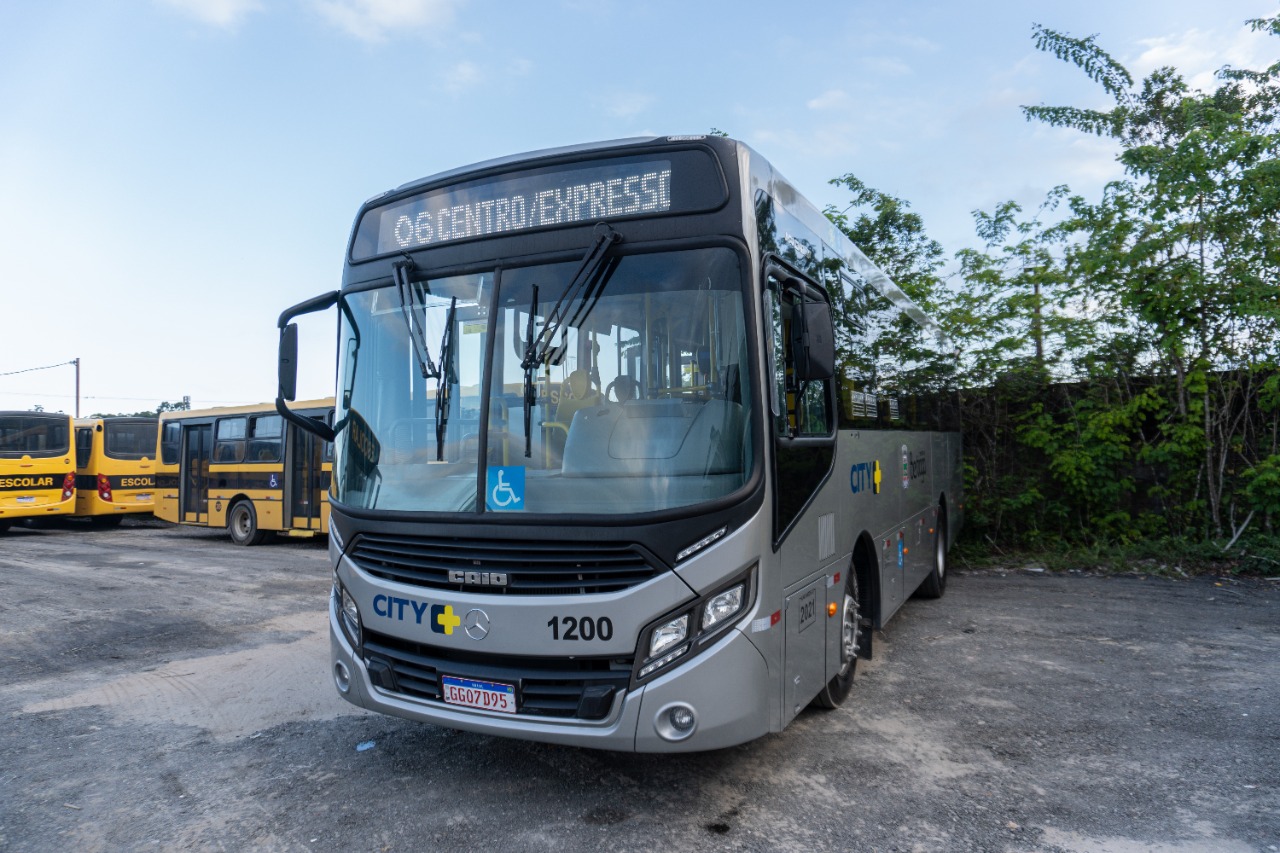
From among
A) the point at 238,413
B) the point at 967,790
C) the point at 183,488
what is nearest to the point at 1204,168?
the point at 967,790

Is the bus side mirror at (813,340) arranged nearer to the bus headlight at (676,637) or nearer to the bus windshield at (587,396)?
the bus windshield at (587,396)

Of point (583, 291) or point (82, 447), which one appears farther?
point (82, 447)

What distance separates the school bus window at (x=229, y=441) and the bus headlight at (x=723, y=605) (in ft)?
49.6

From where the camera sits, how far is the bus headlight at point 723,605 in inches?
147

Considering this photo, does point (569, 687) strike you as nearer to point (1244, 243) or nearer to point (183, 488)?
point (1244, 243)

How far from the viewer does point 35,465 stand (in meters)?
19.8

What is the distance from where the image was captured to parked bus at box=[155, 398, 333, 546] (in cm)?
1573

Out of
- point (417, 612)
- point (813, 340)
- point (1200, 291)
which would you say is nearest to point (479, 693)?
point (417, 612)

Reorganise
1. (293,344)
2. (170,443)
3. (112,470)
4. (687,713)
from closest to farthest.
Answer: (687,713) → (293,344) → (170,443) → (112,470)

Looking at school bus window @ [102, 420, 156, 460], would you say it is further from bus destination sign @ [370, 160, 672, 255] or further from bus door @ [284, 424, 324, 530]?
bus destination sign @ [370, 160, 672, 255]

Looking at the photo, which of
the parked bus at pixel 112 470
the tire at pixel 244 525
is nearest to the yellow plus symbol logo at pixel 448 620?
the tire at pixel 244 525

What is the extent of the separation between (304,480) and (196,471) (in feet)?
12.8

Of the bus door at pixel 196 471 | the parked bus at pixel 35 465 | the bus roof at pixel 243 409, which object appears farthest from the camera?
the parked bus at pixel 35 465

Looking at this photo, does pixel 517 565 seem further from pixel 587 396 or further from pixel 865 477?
pixel 865 477
